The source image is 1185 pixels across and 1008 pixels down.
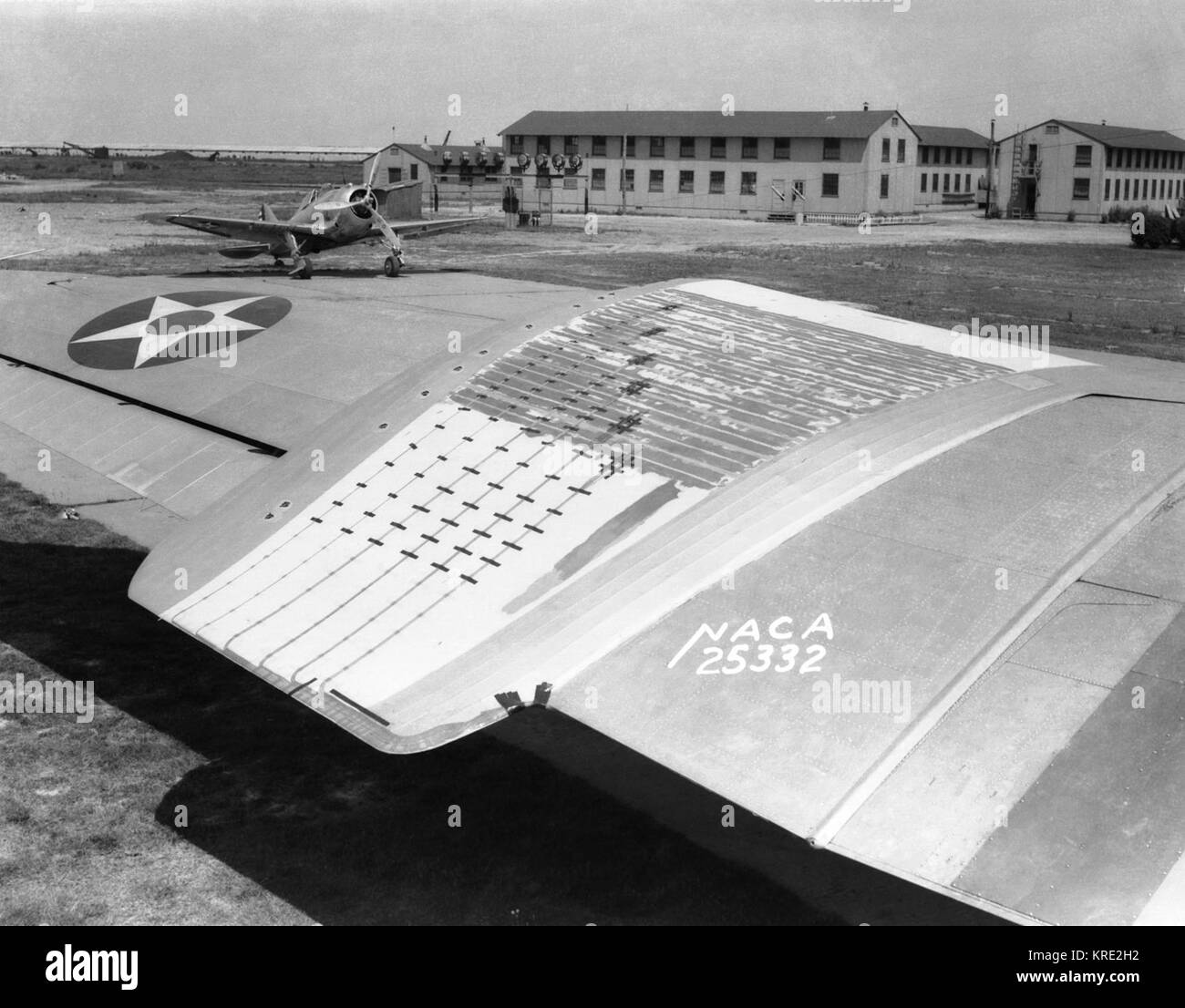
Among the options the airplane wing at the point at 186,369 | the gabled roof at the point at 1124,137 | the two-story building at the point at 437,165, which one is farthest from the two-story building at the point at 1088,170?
the airplane wing at the point at 186,369

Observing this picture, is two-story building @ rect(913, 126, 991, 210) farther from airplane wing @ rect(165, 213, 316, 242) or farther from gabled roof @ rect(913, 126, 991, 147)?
airplane wing @ rect(165, 213, 316, 242)

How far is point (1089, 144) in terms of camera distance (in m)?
78.1

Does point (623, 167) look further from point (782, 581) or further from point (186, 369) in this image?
point (782, 581)

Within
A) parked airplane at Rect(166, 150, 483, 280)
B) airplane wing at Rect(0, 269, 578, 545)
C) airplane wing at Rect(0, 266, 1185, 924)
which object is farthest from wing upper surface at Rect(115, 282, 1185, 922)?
parked airplane at Rect(166, 150, 483, 280)

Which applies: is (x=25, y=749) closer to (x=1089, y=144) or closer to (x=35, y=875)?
(x=35, y=875)

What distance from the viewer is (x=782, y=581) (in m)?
6.30

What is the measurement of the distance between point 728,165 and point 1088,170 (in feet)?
78.0

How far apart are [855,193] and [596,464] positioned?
8032cm

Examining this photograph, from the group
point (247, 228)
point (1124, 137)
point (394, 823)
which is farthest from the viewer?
point (1124, 137)

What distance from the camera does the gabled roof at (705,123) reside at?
84188 mm

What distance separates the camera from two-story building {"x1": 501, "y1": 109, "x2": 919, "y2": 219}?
276 feet

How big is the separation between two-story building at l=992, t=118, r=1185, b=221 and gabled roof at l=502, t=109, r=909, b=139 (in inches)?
384

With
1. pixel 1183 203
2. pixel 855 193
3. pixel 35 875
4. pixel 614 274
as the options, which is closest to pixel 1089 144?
pixel 1183 203

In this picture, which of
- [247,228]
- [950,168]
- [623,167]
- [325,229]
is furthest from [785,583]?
[950,168]
